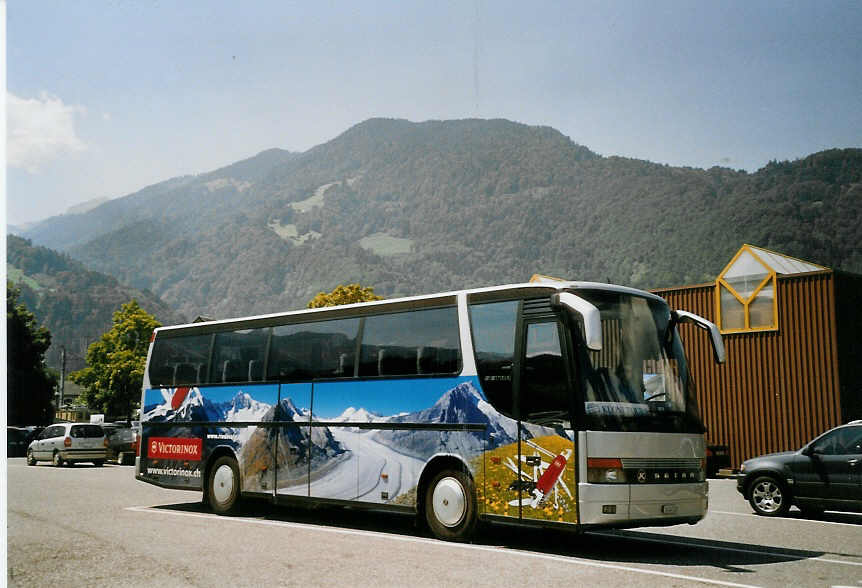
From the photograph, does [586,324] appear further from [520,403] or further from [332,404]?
[332,404]

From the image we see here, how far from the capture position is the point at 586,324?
30.7 ft

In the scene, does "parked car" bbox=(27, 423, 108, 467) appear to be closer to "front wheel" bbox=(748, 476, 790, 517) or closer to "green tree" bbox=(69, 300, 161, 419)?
"front wheel" bbox=(748, 476, 790, 517)

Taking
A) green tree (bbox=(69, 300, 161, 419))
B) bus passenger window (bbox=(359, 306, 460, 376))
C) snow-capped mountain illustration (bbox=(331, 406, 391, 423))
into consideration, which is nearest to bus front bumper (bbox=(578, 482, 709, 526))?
bus passenger window (bbox=(359, 306, 460, 376))

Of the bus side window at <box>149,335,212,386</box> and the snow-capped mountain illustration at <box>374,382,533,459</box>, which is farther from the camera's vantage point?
the bus side window at <box>149,335,212,386</box>

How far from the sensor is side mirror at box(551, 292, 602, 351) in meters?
9.21

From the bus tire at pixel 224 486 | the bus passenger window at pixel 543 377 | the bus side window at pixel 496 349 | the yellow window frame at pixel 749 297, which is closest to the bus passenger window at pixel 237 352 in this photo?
the bus tire at pixel 224 486

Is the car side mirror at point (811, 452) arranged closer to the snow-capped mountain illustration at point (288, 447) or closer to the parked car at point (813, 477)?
the parked car at point (813, 477)

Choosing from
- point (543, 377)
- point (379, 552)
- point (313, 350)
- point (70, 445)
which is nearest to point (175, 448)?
point (313, 350)

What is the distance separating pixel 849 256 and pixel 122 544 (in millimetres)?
127074

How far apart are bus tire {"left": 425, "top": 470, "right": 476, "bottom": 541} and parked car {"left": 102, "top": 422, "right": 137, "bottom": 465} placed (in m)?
25.9

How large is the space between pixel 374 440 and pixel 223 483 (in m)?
3.83

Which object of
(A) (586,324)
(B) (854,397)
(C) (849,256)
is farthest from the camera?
(C) (849,256)

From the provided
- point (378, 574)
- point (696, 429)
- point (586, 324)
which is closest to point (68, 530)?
point (378, 574)

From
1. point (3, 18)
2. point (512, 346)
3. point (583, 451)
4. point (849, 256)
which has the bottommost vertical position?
point (583, 451)
